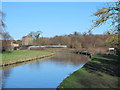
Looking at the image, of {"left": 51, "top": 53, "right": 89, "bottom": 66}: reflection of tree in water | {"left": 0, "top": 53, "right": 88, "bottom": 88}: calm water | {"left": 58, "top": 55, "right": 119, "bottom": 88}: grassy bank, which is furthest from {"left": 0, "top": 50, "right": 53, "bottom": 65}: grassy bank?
{"left": 58, "top": 55, "right": 119, "bottom": 88}: grassy bank

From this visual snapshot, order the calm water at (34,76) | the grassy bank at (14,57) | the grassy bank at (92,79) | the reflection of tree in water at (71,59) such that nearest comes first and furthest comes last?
the grassy bank at (92,79)
the calm water at (34,76)
the grassy bank at (14,57)
the reflection of tree in water at (71,59)

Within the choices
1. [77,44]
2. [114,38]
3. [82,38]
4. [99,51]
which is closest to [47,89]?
[114,38]

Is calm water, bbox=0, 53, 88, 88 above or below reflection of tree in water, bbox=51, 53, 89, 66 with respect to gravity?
above

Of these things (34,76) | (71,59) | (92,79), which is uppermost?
(92,79)

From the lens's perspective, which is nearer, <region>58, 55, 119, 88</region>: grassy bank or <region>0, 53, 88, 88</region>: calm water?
<region>58, 55, 119, 88</region>: grassy bank

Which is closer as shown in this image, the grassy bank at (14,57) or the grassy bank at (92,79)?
the grassy bank at (92,79)

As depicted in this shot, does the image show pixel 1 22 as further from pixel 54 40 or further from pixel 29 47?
pixel 54 40

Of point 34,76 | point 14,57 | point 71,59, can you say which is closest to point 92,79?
point 34,76

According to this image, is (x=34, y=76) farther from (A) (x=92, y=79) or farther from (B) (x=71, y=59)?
(B) (x=71, y=59)

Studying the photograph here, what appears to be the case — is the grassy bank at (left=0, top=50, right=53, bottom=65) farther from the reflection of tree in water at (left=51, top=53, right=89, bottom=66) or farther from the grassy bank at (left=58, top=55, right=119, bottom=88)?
the grassy bank at (left=58, top=55, right=119, bottom=88)

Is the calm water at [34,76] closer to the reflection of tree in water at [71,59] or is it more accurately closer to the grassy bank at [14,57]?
the grassy bank at [14,57]

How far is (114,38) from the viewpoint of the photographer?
1277 cm

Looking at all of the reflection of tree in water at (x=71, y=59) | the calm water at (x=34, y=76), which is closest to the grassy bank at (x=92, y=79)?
the calm water at (x=34, y=76)

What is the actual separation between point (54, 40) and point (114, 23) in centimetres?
7259
